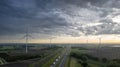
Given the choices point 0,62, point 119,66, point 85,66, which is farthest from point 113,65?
point 0,62

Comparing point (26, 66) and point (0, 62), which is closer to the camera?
point (26, 66)

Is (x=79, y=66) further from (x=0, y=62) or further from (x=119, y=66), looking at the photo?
(x=0, y=62)

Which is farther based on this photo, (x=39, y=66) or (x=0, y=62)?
(x=0, y=62)

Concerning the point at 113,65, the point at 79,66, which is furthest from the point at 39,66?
the point at 113,65

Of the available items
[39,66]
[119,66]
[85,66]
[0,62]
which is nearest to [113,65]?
[119,66]

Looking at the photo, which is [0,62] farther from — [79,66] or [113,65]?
[113,65]

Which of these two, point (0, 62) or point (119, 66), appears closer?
point (119, 66)

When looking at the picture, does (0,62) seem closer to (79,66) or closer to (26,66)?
(26,66)
